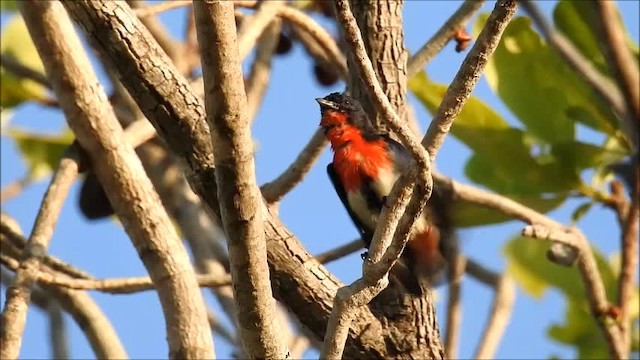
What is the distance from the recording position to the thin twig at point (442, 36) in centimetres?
416

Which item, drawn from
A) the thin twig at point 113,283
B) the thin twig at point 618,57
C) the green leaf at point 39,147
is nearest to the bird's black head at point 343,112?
the thin twig at point 113,283

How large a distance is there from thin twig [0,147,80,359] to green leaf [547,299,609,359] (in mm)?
1954

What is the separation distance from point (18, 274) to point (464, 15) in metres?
1.64

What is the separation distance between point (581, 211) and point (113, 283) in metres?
→ 1.54

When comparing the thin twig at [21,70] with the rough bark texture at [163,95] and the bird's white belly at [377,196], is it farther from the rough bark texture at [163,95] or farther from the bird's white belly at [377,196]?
the rough bark texture at [163,95]

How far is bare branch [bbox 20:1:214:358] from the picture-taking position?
3621mm

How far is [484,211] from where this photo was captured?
166 inches

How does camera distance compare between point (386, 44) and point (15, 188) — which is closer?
point (386, 44)

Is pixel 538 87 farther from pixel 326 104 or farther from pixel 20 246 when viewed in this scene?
pixel 20 246

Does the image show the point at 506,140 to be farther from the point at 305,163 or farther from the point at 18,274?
the point at 18,274

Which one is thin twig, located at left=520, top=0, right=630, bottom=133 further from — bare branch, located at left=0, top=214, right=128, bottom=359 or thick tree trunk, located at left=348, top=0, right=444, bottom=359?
bare branch, located at left=0, top=214, right=128, bottom=359

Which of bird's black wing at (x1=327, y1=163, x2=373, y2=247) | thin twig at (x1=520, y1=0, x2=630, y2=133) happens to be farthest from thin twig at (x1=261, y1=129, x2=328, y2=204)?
thin twig at (x1=520, y1=0, x2=630, y2=133)

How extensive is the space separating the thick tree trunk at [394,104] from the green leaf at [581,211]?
75cm

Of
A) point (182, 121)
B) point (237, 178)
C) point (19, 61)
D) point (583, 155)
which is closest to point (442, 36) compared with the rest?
point (583, 155)
